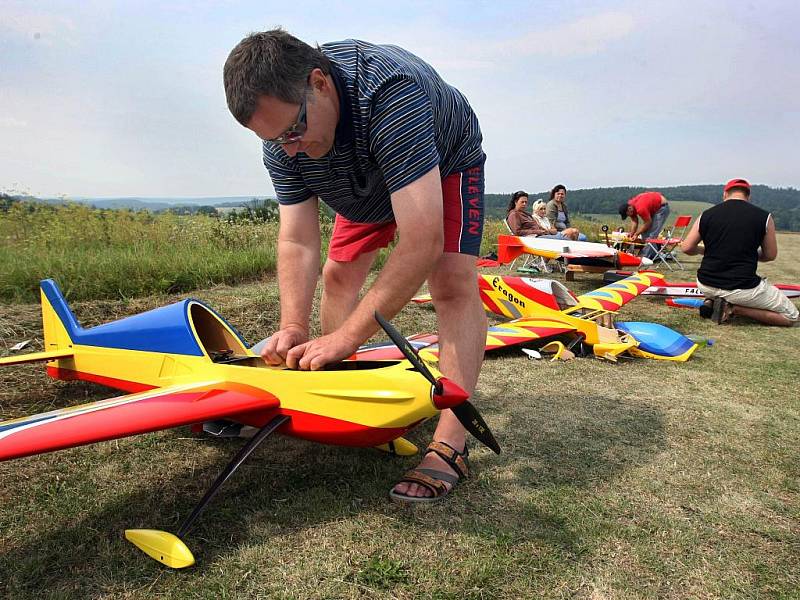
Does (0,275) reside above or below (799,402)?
above

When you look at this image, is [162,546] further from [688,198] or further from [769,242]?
[688,198]

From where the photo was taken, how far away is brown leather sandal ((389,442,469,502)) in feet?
8.04

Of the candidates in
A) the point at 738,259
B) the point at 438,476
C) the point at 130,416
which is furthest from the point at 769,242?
the point at 130,416

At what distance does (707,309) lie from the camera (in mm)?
6930

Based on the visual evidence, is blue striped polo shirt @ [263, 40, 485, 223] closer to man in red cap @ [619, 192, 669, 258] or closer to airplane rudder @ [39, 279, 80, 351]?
airplane rudder @ [39, 279, 80, 351]

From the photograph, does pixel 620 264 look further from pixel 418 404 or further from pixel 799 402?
pixel 418 404

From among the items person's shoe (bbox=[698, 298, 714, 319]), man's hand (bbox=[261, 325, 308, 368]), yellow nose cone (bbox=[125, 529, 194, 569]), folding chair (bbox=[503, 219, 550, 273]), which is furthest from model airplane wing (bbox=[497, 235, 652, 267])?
yellow nose cone (bbox=[125, 529, 194, 569])

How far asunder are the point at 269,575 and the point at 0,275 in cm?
516

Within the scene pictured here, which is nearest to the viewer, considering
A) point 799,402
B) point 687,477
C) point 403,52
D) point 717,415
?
point 403,52

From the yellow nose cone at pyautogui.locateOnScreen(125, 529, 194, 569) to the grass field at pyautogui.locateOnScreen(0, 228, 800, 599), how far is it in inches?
1.7

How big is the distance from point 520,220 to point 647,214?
3.55 m

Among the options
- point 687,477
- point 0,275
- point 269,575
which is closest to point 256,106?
point 269,575

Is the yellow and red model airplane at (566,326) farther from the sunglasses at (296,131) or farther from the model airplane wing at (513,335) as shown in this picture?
the sunglasses at (296,131)

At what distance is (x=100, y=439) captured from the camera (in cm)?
192
